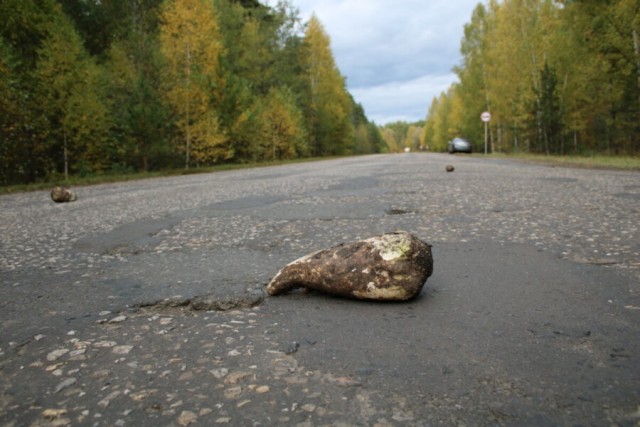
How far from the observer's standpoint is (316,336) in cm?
197

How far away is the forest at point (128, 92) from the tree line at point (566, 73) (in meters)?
15.6

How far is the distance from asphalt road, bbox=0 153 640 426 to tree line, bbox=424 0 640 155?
18525 mm

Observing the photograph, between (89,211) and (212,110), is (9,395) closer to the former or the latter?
(89,211)

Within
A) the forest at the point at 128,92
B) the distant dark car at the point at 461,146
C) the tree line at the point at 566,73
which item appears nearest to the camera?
the forest at the point at 128,92

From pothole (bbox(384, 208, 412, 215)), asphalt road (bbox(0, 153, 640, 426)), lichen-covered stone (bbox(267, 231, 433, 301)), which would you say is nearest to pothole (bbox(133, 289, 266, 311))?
asphalt road (bbox(0, 153, 640, 426))

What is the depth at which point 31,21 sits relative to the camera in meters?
15.5

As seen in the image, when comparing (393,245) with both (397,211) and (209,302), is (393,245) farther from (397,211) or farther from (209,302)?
(397,211)

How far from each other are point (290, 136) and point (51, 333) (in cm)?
2963

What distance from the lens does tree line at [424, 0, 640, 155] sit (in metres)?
18.3

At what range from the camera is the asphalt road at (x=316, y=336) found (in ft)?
4.65

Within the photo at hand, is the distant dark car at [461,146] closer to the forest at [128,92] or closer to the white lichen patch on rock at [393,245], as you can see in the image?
the forest at [128,92]

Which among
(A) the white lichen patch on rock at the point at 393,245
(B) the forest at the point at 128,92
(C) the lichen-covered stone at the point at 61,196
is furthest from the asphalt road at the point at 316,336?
(B) the forest at the point at 128,92

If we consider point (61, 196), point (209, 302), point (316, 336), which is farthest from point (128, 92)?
point (316, 336)

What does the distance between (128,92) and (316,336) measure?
21.1 metres
